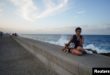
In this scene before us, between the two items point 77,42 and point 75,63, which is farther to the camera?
point 77,42

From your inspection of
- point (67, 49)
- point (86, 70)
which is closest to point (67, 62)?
point (86, 70)

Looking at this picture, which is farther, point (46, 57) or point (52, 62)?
point (46, 57)

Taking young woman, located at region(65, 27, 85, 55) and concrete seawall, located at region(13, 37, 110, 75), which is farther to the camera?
young woman, located at region(65, 27, 85, 55)

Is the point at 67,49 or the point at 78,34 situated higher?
the point at 78,34

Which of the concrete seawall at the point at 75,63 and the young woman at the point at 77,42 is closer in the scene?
the concrete seawall at the point at 75,63

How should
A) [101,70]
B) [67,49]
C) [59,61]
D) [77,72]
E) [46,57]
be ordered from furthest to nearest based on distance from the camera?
1. [46,57]
2. [67,49]
3. [59,61]
4. [77,72]
5. [101,70]

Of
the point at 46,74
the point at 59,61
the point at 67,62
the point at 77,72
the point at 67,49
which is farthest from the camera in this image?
the point at 67,49

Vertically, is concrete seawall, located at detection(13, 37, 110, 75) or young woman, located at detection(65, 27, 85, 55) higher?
young woman, located at detection(65, 27, 85, 55)

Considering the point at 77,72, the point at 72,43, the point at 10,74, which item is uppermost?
the point at 72,43

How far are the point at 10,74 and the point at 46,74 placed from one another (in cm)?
151

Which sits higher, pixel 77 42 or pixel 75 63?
pixel 77 42

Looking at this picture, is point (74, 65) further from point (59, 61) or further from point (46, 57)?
point (46, 57)

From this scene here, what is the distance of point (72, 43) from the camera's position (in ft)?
26.4

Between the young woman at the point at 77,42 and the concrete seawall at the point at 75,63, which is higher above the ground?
the young woman at the point at 77,42
